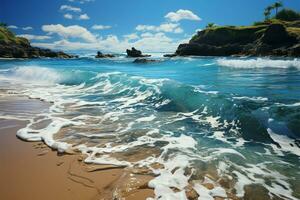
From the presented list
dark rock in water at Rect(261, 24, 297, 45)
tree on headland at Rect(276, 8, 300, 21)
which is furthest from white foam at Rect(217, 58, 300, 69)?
tree on headland at Rect(276, 8, 300, 21)

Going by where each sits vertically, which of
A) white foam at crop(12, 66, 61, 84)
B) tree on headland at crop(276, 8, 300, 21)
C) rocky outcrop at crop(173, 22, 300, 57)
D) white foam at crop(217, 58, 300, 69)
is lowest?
white foam at crop(12, 66, 61, 84)

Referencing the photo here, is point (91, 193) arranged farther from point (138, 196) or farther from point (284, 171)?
point (284, 171)

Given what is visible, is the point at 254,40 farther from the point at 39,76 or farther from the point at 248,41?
the point at 39,76

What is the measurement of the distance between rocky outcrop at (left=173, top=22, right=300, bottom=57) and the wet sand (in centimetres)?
4546

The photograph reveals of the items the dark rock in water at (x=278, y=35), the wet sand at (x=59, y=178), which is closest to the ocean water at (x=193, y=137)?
the wet sand at (x=59, y=178)

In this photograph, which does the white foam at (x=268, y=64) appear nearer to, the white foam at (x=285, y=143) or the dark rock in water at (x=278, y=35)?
the white foam at (x=285, y=143)

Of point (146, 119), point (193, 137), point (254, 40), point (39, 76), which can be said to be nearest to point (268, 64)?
point (146, 119)

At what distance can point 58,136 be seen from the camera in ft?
22.7

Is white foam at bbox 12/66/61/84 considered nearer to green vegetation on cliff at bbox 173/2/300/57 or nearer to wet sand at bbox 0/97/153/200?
wet sand at bbox 0/97/153/200

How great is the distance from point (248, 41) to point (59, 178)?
233 feet

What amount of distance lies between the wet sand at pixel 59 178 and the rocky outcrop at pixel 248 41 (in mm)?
45456

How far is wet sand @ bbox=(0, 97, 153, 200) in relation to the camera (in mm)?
4098

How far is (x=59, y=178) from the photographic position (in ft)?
15.1

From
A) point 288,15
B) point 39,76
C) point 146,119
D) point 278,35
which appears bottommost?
point 39,76
